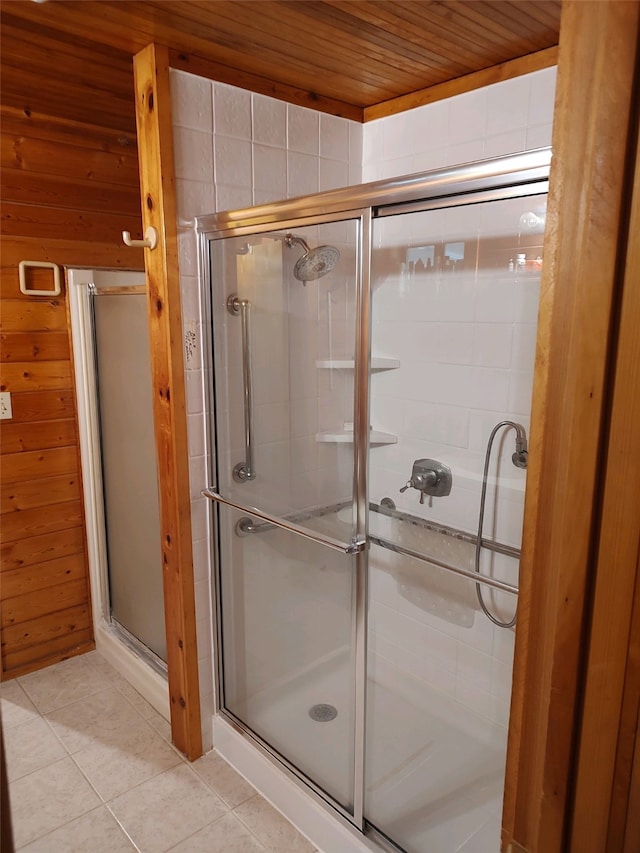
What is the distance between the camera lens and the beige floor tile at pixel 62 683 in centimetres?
236

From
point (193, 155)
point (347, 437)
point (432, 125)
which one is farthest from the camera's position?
point (432, 125)

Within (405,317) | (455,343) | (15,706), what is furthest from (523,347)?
(15,706)

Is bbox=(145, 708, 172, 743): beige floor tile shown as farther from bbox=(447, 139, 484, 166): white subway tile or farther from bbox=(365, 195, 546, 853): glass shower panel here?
bbox=(447, 139, 484, 166): white subway tile

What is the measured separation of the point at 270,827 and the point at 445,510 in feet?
3.70

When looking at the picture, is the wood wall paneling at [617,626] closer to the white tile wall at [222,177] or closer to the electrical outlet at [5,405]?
the white tile wall at [222,177]

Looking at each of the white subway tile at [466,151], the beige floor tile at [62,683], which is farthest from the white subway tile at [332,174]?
the beige floor tile at [62,683]

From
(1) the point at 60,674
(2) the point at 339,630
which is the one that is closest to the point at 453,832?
(2) the point at 339,630

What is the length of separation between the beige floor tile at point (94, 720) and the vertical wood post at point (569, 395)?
1966mm

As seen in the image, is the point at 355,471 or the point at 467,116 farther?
the point at 467,116

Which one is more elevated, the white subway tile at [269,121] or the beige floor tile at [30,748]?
the white subway tile at [269,121]

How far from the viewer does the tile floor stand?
1749 mm

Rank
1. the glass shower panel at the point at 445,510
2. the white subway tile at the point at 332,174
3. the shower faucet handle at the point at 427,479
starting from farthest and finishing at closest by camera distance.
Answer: the white subway tile at the point at 332,174 → the shower faucet handle at the point at 427,479 → the glass shower panel at the point at 445,510

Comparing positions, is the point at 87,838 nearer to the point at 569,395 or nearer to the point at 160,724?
the point at 160,724

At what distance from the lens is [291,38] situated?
1.59 metres
